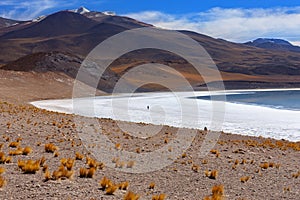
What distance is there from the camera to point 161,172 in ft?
28.4

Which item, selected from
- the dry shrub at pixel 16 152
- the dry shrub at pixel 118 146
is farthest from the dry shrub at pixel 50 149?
the dry shrub at pixel 118 146

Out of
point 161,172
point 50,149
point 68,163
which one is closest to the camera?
point 68,163

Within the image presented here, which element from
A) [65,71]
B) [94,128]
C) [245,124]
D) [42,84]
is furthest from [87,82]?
[94,128]

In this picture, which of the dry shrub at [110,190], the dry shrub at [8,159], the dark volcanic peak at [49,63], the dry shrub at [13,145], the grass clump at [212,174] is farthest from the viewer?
the dark volcanic peak at [49,63]

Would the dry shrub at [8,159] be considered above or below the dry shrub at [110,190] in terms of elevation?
above

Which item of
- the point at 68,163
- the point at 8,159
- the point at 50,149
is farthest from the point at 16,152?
the point at 68,163

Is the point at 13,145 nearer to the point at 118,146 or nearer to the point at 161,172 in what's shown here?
the point at 118,146

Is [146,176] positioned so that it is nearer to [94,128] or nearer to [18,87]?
[94,128]

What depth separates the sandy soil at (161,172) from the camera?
6.28 meters

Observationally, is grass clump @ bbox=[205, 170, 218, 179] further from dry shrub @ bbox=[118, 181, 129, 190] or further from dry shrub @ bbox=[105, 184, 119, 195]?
dry shrub @ bbox=[105, 184, 119, 195]

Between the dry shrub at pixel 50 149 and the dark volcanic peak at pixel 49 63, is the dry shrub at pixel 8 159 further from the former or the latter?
the dark volcanic peak at pixel 49 63

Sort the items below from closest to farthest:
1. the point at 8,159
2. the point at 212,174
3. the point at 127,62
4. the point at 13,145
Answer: the point at 8,159, the point at 212,174, the point at 13,145, the point at 127,62

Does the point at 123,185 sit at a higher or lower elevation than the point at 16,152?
lower

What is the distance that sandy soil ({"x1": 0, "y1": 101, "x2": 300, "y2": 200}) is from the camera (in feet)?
20.6
